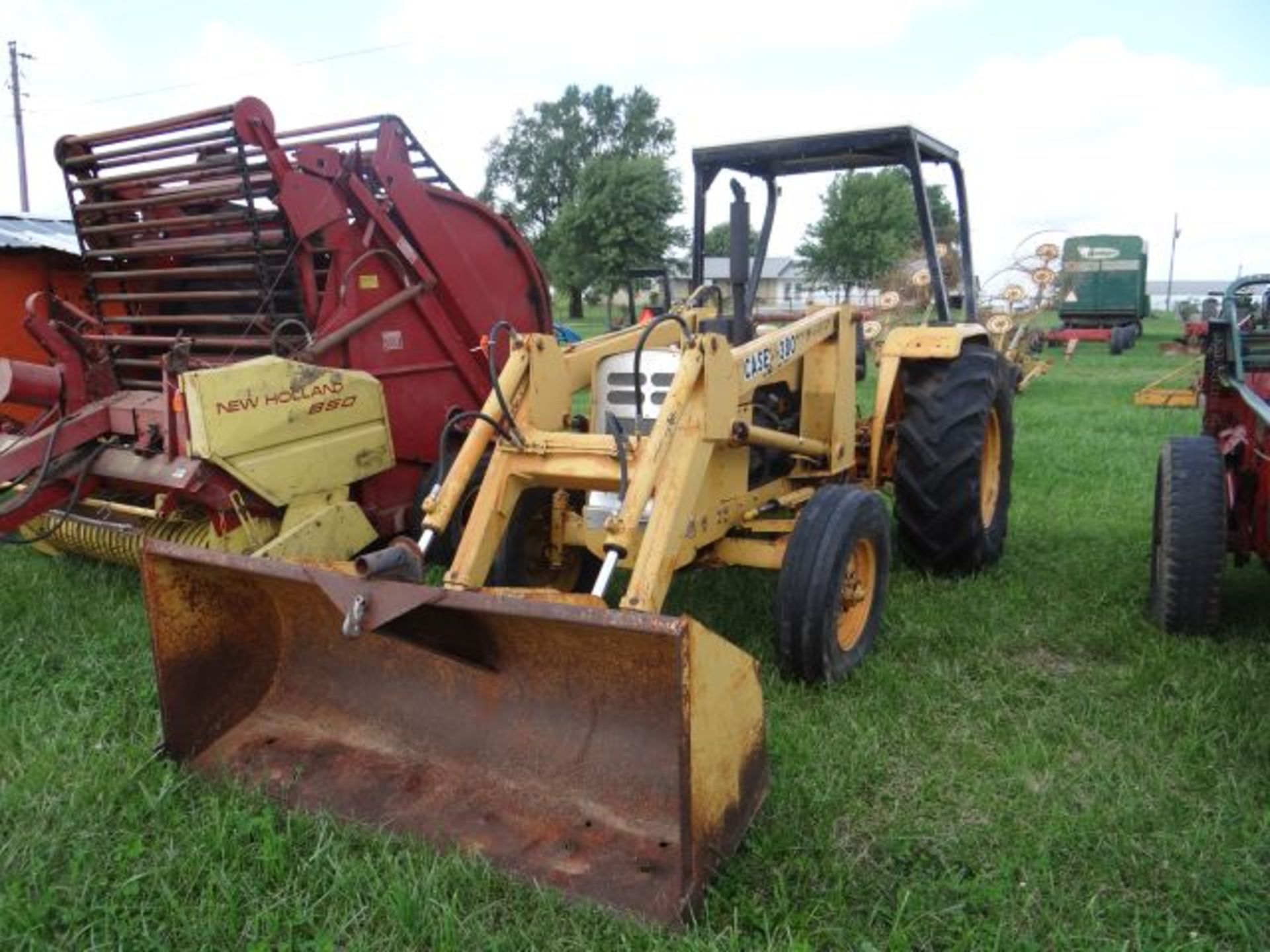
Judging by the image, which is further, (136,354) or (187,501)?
(136,354)

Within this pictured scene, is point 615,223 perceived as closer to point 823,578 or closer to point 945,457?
point 945,457

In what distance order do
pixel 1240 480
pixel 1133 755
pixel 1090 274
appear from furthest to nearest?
pixel 1090 274 < pixel 1240 480 < pixel 1133 755

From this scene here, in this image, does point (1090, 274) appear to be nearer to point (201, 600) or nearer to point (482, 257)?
point (482, 257)

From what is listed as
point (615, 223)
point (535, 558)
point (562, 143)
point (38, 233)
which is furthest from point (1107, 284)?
point (562, 143)

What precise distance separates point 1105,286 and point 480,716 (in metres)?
24.8

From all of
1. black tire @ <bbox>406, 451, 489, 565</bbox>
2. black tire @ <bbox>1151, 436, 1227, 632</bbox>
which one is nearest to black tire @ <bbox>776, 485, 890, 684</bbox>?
black tire @ <bbox>1151, 436, 1227, 632</bbox>

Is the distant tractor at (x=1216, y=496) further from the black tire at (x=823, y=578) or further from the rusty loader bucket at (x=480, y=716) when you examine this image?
the rusty loader bucket at (x=480, y=716)

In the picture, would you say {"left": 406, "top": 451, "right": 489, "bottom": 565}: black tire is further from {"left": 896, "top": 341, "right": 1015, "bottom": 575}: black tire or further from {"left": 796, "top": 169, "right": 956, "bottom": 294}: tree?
{"left": 796, "top": 169, "right": 956, "bottom": 294}: tree

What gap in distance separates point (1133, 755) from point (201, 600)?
120 inches

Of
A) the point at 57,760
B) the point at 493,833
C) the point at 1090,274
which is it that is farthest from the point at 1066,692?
the point at 1090,274

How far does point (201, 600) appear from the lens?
327 centimetres

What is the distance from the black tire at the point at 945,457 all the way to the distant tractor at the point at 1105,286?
20.6 m

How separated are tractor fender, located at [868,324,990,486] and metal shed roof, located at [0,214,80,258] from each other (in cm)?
531

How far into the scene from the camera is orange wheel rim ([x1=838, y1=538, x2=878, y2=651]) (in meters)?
3.93
